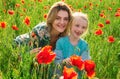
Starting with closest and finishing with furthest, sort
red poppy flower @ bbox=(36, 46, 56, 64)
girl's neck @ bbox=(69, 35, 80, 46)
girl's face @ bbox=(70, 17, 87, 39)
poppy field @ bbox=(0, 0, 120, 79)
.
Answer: red poppy flower @ bbox=(36, 46, 56, 64), poppy field @ bbox=(0, 0, 120, 79), girl's face @ bbox=(70, 17, 87, 39), girl's neck @ bbox=(69, 35, 80, 46)

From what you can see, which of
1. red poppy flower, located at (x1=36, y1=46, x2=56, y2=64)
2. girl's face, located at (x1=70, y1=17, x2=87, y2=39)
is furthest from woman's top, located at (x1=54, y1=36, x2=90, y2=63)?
red poppy flower, located at (x1=36, y1=46, x2=56, y2=64)

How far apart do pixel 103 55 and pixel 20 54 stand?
1.09 metres

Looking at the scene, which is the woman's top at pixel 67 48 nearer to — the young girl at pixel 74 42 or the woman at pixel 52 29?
the young girl at pixel 74 42

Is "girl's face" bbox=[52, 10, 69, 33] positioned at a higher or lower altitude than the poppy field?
higher

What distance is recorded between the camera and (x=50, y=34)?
143 inches

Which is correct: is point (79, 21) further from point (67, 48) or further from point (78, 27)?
point (67, 48)

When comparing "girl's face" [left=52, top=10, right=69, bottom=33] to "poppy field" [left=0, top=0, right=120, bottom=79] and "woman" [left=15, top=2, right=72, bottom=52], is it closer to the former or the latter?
"woman" [left=15, top=2, right=72, bottom=52]

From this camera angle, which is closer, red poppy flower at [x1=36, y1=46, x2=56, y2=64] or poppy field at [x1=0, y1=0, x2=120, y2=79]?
red poppy flower at [x1=36, y1=46, x2=56, y2=64]

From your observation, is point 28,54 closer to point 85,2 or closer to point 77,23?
point 77,23

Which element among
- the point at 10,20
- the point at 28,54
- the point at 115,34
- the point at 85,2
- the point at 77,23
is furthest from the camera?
the point at 85,2

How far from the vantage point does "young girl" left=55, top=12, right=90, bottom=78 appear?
3.27 metres

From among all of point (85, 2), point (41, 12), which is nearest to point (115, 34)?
point (41, 12)

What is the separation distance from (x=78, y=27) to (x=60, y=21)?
0.80ft

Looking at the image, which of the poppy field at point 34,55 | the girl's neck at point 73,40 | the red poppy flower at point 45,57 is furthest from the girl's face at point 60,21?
the red poppy flower at point 45,57
